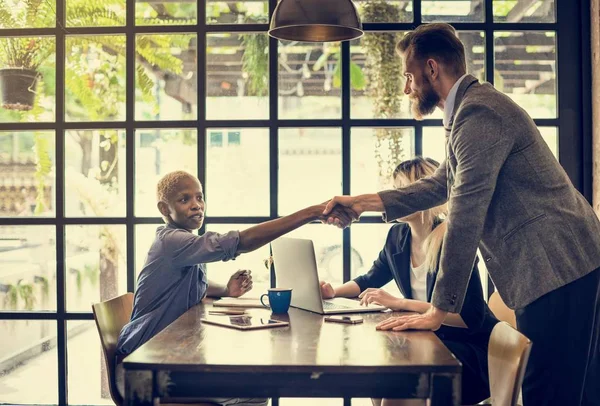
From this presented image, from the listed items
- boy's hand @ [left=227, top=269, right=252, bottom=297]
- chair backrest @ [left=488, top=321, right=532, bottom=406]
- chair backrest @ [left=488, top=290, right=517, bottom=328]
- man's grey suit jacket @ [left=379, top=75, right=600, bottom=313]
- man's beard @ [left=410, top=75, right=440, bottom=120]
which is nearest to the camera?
chair backrest @ [left=488, top=321, right=532, bottom=406]

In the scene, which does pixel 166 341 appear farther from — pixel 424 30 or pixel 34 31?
pixel 34 31

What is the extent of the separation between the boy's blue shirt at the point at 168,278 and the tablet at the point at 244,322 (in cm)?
33

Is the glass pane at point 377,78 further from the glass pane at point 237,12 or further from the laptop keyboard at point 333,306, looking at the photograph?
the laptop keyboard at point 333,306

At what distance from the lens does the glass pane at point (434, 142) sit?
3.58 metres

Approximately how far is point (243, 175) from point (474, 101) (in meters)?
1.55

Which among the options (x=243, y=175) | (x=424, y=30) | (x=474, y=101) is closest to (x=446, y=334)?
(x=474, y=101)

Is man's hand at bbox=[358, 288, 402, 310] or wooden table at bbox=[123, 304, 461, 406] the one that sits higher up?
man's hand at bbox=[358, 288, 402, 310]

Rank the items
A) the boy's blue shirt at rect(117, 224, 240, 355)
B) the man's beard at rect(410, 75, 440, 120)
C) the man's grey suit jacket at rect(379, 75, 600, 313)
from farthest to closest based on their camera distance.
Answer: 1. the boy's blue shirt at rect(117, 224, 240, 355)
2. the man's beard at rect(410, 75, 440, 120)
3. the man's grey suit jacket at rect(379, 75, 600, 313)

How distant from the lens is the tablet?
92.1 inches

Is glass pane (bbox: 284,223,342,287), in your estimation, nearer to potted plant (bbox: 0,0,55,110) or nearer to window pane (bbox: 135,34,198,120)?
window pane (bbox: 135,34,198,120)

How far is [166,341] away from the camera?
2.10 m

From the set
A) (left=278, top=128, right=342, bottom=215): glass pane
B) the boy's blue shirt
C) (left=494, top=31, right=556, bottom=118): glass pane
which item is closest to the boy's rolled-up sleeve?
the boy's blue shirt

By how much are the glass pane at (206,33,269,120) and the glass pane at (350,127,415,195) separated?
479 mm

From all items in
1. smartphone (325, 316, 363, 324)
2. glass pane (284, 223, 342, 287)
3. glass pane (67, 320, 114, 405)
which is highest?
glass pane (284, 223, 342, 287)
